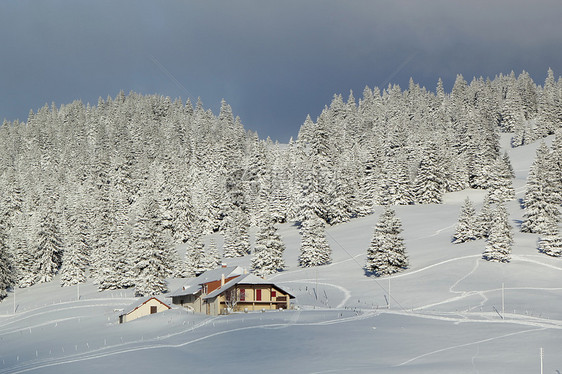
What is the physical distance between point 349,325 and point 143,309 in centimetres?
2850

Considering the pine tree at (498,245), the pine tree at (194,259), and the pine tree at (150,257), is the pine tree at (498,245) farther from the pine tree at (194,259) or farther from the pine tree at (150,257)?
the pine tree at (150,257)

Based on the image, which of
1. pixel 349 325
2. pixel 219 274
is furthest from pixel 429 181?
pixel 349 325

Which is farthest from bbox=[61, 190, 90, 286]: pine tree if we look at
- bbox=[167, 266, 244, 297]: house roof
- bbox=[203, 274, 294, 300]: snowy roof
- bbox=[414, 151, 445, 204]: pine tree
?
bbox=[414, 151, 445, 204]: pine tree

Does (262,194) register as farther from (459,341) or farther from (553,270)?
(459,341)

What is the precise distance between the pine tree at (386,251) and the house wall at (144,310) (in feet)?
84.7

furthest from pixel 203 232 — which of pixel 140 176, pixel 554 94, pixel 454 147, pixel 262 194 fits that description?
pixel 554 94

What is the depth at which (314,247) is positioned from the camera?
265ft

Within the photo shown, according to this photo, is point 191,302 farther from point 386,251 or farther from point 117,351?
point 386,251

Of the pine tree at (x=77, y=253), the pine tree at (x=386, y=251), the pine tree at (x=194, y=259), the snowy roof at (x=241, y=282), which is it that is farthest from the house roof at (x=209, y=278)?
the pine tree at (x=77, y=253)

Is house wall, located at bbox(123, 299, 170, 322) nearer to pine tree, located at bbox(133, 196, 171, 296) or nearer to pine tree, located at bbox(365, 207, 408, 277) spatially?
pine tree, located at bbox(133, 196, 171, 296)

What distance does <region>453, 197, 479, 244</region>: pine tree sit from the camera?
7656 cm

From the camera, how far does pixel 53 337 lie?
6000 centimetres

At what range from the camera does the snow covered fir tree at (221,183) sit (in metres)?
83.7

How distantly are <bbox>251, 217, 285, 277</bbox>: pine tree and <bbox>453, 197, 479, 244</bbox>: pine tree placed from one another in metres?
24.6
